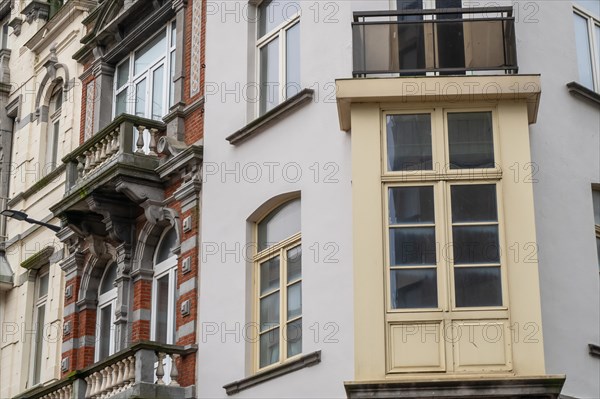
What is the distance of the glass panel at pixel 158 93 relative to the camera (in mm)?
25641

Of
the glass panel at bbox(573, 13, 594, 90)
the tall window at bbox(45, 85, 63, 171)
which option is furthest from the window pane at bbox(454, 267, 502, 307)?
the tall window at bbox(45, 85, 63, 171)

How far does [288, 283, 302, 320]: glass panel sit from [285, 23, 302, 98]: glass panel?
325 centimetres

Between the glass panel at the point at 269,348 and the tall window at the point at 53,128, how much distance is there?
32.8 ft

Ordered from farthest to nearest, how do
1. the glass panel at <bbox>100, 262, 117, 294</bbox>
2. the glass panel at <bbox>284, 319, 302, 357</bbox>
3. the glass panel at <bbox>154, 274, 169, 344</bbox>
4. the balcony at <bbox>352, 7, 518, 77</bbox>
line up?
the glass panel at <bbox>100, 262, 117, 294</bbox>, the glass panel at <bbox>154, 274, 169, 344</bbox>, the glass panel at <bbox>284, 319, 302, 357</bbox>, the balcony at <bbox>352, 7, 518, 77</bbox>

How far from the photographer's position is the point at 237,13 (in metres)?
23.4

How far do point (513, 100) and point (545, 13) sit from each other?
7.33 ft

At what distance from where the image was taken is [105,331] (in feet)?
84.0

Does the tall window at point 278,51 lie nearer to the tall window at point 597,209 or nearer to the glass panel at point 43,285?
the tall window at point 597,209

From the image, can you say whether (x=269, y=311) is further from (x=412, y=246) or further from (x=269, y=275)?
(x=412, y=246)

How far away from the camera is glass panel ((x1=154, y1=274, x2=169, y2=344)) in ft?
77.7

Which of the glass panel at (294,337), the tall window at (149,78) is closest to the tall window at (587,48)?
the glass panel at (294,337)

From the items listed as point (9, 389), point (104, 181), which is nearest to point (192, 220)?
point (104, 181)

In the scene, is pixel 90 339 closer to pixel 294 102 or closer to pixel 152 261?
pixel 152 261

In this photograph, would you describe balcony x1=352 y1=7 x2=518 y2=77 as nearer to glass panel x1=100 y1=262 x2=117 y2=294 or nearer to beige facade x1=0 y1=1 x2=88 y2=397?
glass panel x1=100 y1=262 x2=117 y2=294
